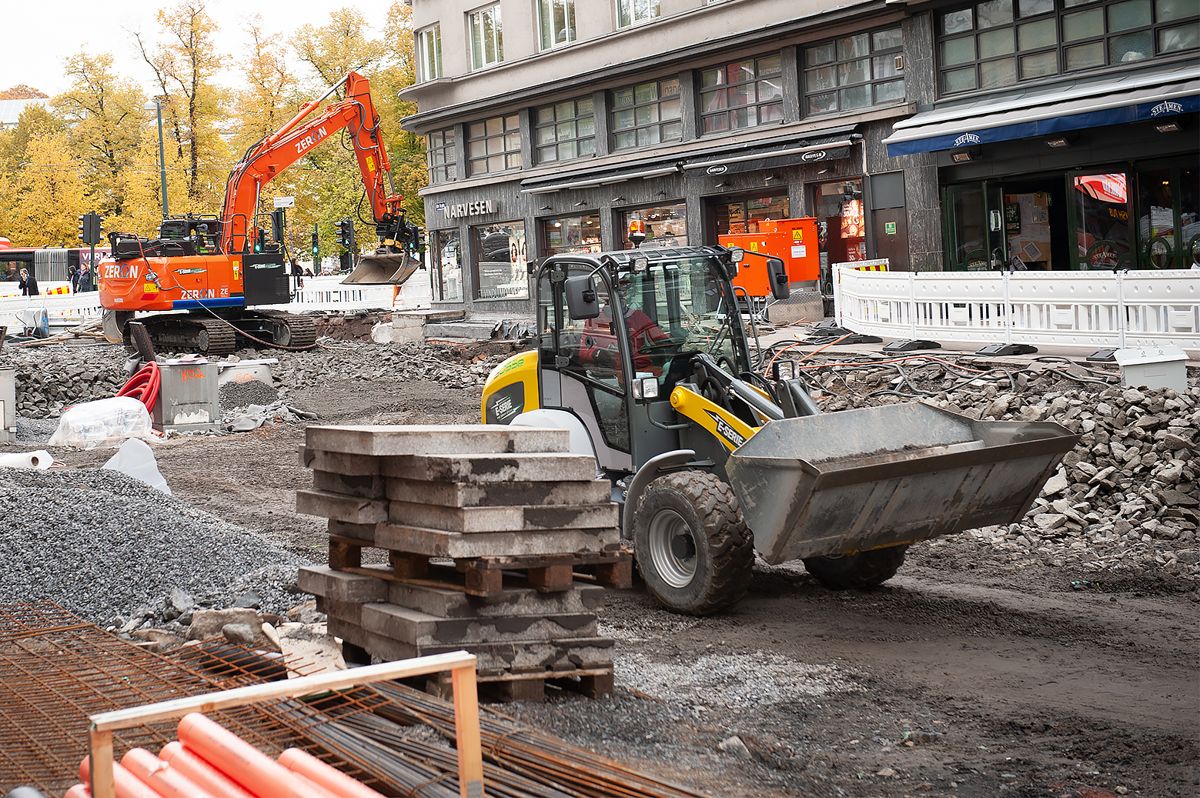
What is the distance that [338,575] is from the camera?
7.00m

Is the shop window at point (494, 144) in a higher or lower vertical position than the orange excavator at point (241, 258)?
higher

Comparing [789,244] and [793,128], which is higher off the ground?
[793,128]

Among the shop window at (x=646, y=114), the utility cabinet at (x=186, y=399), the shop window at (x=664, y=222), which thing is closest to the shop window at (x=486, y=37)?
the shop window at (x=646, y=114)

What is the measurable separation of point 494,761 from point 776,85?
2566cm

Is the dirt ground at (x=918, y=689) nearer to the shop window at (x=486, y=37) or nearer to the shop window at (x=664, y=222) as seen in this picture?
the shop window at (x=664, y=222)

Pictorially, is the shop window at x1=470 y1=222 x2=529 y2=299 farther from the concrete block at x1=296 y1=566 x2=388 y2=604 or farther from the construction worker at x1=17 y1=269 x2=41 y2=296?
the concrete block at x1=296 y1=566 x2=388 y2=604

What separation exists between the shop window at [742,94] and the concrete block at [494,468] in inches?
925

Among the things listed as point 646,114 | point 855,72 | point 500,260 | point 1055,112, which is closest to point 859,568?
point 1055,112

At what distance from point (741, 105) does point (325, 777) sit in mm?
27299

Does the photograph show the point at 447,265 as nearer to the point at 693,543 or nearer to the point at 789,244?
the point at 789,244

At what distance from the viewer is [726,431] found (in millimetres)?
9008

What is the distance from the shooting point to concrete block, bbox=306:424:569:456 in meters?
A: 6.38

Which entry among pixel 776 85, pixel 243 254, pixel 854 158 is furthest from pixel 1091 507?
pixel 243 254

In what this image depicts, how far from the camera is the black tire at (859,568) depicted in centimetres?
921
